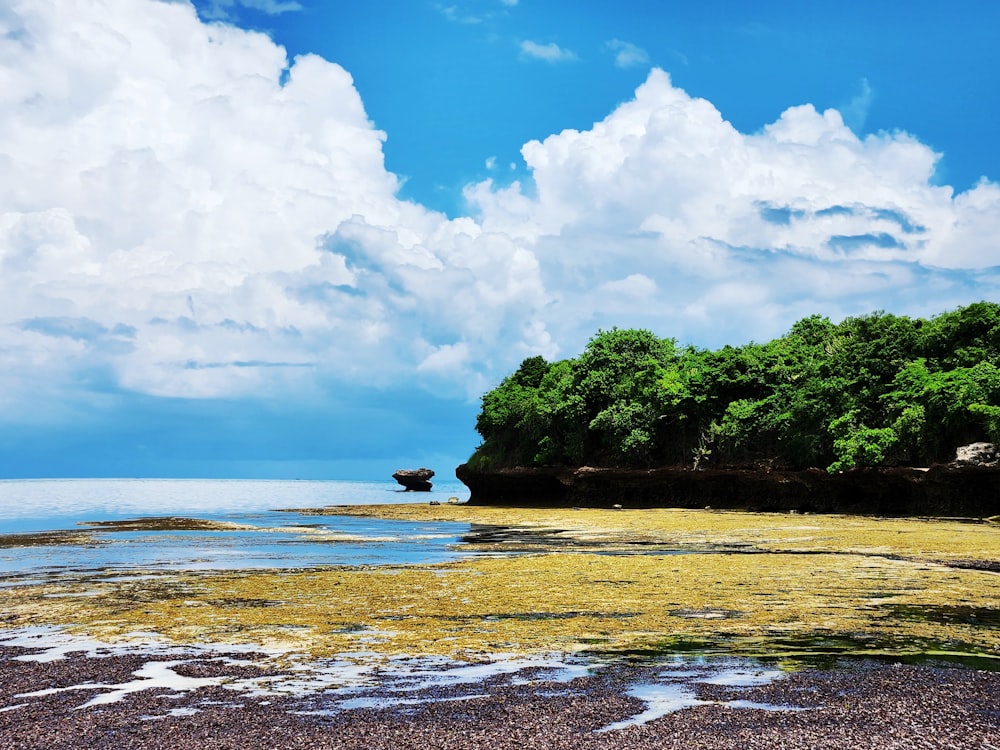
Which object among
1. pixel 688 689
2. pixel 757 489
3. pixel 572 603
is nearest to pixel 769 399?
pixel 757 489

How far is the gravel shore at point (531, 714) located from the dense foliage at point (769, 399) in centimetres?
3811

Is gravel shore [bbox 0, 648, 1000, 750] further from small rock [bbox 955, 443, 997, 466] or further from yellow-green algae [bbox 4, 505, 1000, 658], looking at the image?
small rock [bbox 955, 443, 997, 466]

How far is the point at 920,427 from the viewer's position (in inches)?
1828

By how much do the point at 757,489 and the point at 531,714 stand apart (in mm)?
54945

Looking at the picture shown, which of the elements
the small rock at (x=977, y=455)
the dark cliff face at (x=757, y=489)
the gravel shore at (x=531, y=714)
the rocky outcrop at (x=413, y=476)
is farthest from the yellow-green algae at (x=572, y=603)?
the rocky outcrop at (x=413, y=476)

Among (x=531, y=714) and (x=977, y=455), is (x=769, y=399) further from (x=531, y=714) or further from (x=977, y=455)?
(x=531, y=714)

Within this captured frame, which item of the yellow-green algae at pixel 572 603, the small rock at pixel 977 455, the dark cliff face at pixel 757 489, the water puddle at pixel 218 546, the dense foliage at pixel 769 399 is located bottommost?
the yellow-green algae at pixel 572 603

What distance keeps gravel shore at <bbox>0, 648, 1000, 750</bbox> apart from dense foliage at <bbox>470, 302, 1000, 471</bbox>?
3811cm

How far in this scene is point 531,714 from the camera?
870 cm

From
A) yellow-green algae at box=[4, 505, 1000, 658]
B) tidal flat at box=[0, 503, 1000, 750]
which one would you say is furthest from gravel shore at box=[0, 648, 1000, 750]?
yellow-green algae at box=[4, 505, 1000, 658]

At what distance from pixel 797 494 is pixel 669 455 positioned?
12.9 meters

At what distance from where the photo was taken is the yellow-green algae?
12.9m

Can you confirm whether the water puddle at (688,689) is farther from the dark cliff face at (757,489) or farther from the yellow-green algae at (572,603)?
the dark cliff face at (757,489)

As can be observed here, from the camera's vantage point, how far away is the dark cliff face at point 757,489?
46.1m
